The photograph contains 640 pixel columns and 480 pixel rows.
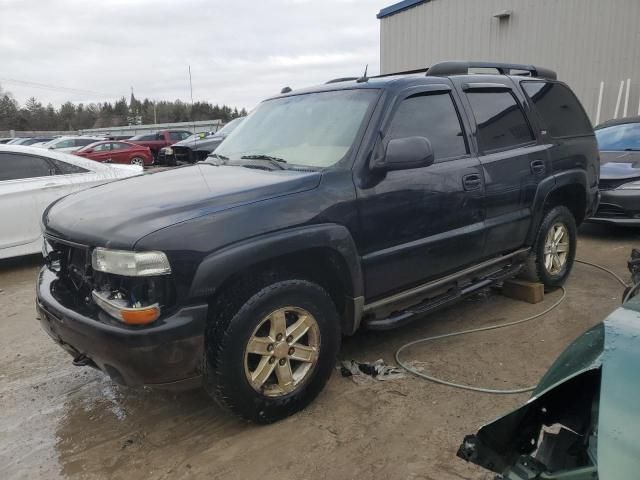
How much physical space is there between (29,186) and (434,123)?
16.8 feet

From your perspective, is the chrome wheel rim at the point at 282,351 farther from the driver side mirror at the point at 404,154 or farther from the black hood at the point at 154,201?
the driver side mirror at the point at 404,154

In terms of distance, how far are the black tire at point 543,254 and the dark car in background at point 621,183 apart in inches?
84.5

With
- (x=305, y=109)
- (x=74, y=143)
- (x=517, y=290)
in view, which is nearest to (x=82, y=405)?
(x=305, y=109)

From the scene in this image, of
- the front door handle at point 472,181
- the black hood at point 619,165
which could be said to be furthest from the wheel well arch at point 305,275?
the black hood at point 619,165

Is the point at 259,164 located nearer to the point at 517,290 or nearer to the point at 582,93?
the point at 517,290

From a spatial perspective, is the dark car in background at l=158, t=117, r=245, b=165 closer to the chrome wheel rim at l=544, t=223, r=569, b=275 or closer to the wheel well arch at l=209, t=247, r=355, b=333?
the chrome wheel rim at l=544, t=223, r=569, b=275

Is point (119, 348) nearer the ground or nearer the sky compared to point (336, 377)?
nearer the sky

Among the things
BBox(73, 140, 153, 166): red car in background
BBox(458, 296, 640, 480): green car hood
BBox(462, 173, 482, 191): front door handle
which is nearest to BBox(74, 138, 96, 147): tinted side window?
BBox(73, 140, 153, 166): red car in background

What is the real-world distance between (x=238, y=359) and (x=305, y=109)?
194cm

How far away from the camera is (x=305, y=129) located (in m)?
3.65

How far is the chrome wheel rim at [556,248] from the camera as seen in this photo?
15.9ft

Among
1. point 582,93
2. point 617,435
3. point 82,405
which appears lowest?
point 82,405

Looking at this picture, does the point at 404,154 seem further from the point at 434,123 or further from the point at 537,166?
the point at 537,166

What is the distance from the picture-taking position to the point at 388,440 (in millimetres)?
2811
